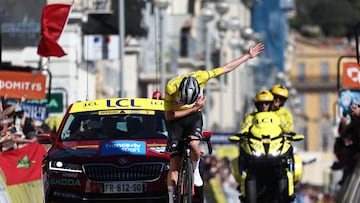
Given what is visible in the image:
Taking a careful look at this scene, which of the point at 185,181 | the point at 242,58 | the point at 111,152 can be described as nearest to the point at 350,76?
the point at 242,58

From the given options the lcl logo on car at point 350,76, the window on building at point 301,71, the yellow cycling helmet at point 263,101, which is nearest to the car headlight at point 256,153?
the yellow cycling helmet at point 263,101

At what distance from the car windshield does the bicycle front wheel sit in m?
1.96

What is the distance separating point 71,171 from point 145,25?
24.8m

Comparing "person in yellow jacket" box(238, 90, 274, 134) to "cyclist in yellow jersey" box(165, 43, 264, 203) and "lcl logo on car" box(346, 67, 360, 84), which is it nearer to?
"cyclist in yellow jersey" box(165, 43, 264, 203)

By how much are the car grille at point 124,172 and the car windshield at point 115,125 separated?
1085 millimetres

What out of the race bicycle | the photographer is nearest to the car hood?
the race bicycle

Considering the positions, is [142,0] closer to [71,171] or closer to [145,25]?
[145,25]

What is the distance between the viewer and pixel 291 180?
741 inches

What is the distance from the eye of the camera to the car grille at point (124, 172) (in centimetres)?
1642

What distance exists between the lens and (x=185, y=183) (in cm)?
1557

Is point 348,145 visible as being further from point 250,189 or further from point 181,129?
point 181,129

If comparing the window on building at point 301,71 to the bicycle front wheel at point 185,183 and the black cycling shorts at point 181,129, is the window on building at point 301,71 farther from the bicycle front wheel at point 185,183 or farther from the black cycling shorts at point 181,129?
the bicycle front wheel at point 185,183

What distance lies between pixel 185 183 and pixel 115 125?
2.40 metres

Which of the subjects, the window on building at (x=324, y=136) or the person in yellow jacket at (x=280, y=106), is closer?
the person in yellow jacket at (x=280, y=106)
